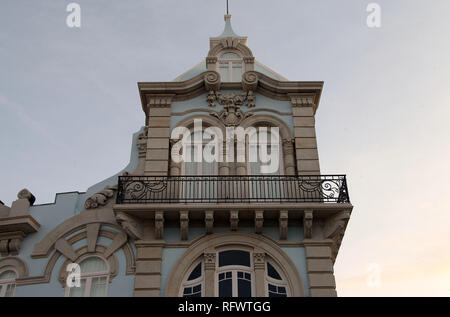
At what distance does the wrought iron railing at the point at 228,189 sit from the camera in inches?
664

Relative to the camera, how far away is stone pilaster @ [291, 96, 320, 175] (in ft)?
59.3

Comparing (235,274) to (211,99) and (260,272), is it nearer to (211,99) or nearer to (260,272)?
(260,272)

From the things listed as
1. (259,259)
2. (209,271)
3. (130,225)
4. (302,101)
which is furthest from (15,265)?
(302,101)

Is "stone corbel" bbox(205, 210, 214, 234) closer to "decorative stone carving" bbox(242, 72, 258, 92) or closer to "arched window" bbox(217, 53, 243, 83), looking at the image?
"decorative stone carving" bbox(242, 72, 258, 92)

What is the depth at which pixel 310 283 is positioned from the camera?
1573cm

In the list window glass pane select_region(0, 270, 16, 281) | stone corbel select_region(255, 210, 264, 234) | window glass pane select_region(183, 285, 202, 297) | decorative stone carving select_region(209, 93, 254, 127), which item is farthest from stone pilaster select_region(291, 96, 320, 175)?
window glass pane select_region(0, 270, 16, 281)

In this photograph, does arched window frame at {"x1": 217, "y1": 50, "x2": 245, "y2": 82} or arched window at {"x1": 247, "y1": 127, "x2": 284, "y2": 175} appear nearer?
arched window at {"x1": 247, "y1": 127, "x2": 284, "y2": 175}

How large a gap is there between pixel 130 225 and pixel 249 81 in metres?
6.69

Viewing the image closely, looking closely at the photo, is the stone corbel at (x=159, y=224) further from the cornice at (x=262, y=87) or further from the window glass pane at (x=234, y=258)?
the cornice at (x=262, y=87)

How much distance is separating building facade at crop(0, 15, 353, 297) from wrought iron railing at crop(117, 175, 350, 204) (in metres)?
0.03
